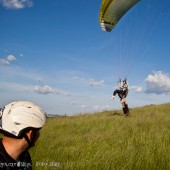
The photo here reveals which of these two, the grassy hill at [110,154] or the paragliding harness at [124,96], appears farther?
the paragliding harness at [124,96]

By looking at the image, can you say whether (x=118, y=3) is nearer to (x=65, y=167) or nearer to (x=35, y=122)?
(x=65, y=167)

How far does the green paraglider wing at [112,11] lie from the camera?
1420 centimetres

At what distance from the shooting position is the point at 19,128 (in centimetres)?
339

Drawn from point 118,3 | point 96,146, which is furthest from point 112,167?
point 118,3

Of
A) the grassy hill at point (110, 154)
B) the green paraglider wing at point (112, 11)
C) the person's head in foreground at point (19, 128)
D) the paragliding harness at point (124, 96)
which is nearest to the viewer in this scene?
the person's head in foreground at point (19, 128)

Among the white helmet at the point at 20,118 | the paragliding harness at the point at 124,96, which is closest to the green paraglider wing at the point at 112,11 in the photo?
the paragliding harness at the point at 124,96

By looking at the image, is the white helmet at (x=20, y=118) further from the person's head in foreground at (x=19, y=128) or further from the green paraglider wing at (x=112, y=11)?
the green paraglider wing at (x=112, y=11)

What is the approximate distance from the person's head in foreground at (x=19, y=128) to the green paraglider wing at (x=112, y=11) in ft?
36.3

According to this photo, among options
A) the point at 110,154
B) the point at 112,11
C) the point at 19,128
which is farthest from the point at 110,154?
the point at 112,11

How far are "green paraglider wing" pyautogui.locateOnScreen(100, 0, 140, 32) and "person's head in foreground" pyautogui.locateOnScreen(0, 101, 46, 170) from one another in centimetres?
1106

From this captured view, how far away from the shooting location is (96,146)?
30.0ft

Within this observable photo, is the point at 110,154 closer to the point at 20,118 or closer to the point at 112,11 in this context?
the point at 20,118

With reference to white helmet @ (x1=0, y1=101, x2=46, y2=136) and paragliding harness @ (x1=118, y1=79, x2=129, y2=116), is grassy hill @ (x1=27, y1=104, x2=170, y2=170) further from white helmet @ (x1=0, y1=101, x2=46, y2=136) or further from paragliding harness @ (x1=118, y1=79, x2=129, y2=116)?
paragliding harness @ (x1=118, y1=79, x2=129, y2=116)

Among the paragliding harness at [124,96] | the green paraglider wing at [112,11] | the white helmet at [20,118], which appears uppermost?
the green paraglider wing at [112,11]
